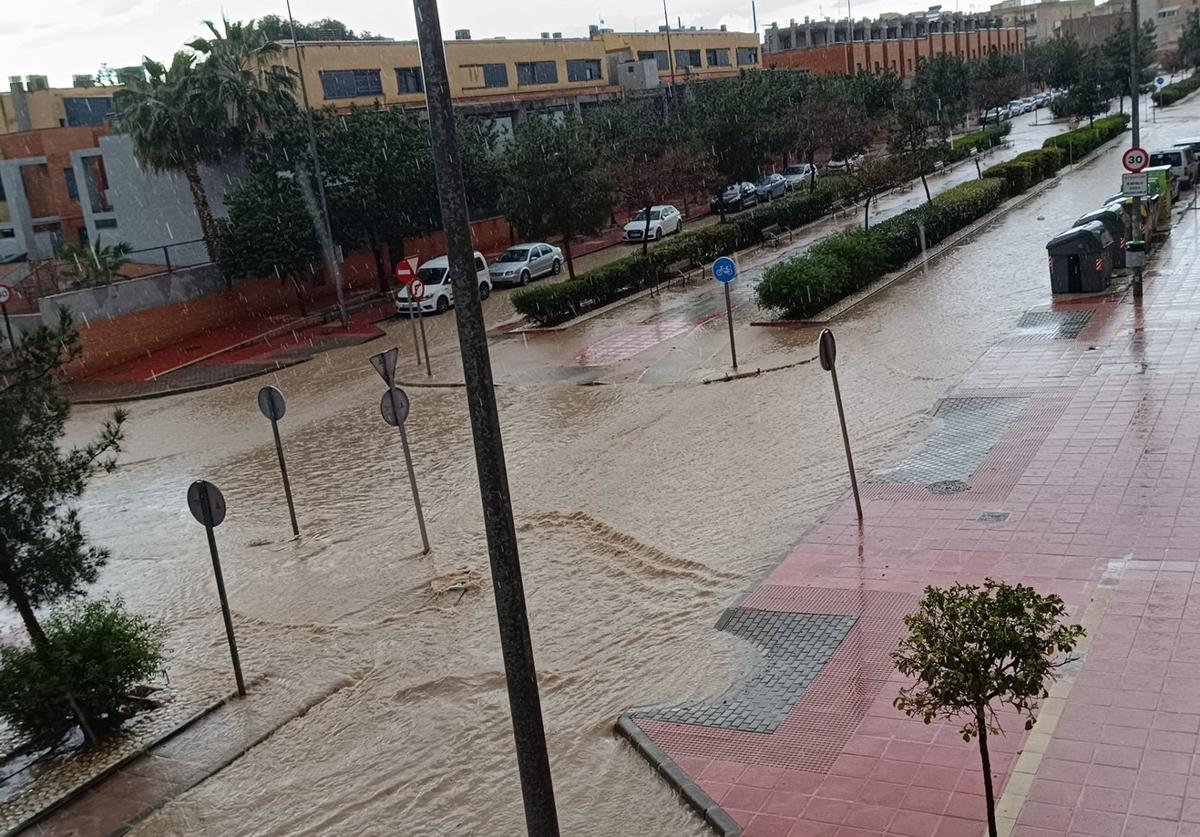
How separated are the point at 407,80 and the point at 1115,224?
31.4 meters

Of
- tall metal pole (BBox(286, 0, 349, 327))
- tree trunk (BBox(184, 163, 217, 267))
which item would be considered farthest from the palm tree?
tall metal pole (BBox(286, 0, 349, 327))

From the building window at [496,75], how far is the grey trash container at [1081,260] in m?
34.3

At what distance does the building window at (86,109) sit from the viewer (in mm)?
53844

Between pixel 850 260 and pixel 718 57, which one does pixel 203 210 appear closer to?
pixel 850 260

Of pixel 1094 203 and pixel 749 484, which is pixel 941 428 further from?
pixel 1094 203

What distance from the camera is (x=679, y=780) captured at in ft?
24.0

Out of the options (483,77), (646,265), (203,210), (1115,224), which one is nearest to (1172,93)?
(483,77)

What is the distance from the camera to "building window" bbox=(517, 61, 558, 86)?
52.0 m

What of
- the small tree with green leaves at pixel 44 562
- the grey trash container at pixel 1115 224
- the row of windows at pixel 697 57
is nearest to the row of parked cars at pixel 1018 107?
the row of windows at pixel 697 57

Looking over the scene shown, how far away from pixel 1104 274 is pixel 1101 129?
3117cm

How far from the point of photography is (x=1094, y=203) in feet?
102

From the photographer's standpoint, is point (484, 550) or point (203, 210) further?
point (203, 210)

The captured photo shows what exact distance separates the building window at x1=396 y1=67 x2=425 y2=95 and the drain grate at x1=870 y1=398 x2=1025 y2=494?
34.8 meters

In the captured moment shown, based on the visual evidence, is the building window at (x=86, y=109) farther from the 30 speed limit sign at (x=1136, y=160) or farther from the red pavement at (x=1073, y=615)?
the red pavement at (x=1073, y=615)
